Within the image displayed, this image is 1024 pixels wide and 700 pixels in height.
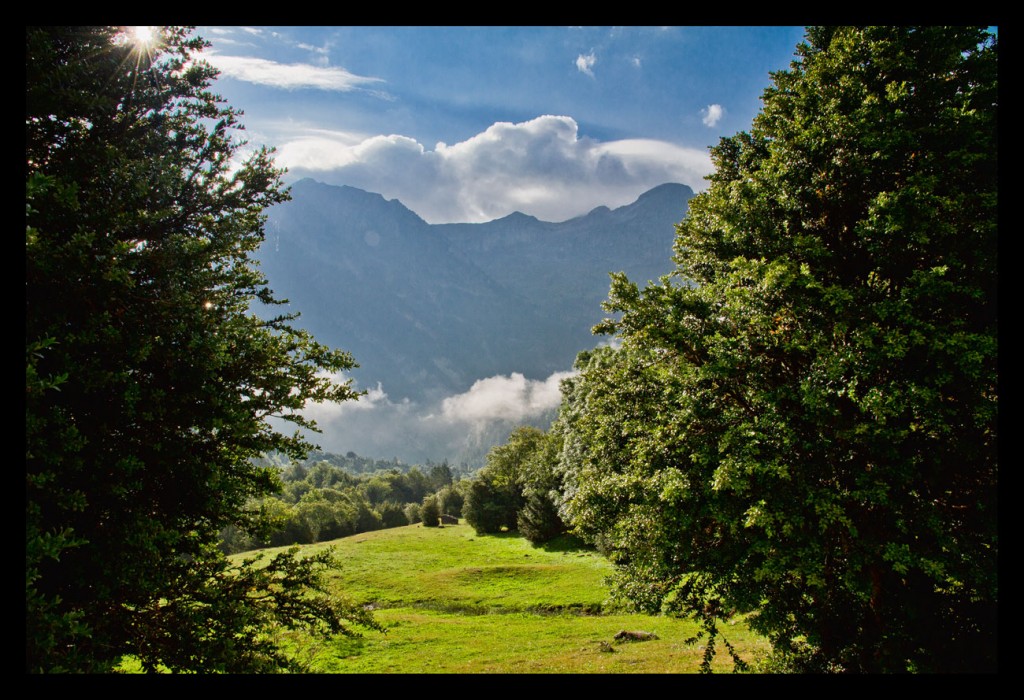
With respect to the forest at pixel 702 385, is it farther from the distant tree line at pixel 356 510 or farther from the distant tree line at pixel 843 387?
the distant tree line at pixel 356 510

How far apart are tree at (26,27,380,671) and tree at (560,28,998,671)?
10.3m

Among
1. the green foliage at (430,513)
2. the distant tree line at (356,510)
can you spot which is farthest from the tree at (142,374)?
the green foliage at (430,513)

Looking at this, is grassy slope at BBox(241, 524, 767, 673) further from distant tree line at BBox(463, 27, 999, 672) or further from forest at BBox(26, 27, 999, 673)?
distant tree line at BBox(463, 27, 999, 672)

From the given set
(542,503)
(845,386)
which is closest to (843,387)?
(845,386)

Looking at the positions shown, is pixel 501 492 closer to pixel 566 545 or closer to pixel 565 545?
pixel 565 545

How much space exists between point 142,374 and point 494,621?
30.3 meters

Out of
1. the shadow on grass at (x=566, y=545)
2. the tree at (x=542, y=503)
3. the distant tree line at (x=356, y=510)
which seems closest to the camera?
the shadow on grass at (x=566, y=545)

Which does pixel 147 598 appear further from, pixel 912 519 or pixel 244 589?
pixel 912 519

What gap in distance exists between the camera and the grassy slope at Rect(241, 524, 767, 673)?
838 inches

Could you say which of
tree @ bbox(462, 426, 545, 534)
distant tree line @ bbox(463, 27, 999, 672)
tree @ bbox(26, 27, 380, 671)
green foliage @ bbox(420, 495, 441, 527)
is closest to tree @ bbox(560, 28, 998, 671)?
distant tree line @ bbox(463, 27, 999, 672)

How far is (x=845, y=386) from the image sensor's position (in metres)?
10.8

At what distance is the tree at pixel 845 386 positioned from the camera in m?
10.5

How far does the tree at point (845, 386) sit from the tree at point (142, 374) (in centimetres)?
1032
